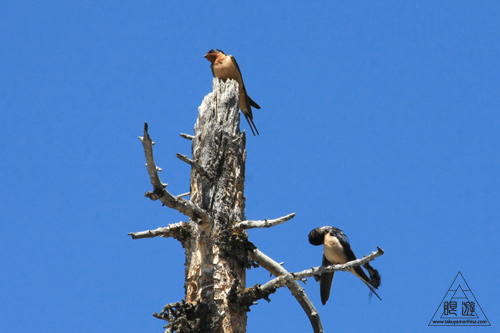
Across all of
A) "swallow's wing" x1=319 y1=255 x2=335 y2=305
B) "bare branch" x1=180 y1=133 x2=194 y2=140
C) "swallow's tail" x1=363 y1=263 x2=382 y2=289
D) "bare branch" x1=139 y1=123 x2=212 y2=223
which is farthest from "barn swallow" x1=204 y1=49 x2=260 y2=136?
"bare branch" x1=139 y1=123 x2=212 y2=223

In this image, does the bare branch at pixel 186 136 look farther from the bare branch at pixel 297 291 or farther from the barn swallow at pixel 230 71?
the barn swallow at pixel 230 71

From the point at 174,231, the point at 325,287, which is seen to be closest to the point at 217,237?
the point at 174,231

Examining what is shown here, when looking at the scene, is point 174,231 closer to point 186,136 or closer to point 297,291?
point 186,136

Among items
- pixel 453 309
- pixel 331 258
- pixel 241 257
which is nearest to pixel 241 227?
pixel 241 257

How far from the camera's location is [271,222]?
502cm

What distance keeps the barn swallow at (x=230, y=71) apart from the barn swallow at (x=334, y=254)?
178 cm

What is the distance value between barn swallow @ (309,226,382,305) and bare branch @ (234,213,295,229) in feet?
5.33

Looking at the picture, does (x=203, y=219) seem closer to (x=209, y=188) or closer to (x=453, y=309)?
(x=209, y=188)

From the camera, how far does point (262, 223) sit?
5094mm

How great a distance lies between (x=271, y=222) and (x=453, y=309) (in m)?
4.67

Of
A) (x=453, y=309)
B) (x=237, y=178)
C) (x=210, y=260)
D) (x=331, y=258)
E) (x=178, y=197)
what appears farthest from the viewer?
(x=453, y=309)

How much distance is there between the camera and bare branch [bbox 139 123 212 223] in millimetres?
4352

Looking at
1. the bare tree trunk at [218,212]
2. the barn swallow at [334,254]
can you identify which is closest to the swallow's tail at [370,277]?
the barn swallow at [334,254]

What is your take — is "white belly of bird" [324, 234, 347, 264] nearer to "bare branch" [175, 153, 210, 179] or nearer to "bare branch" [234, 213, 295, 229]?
"bare branch" [234, 213, 295, 229]
